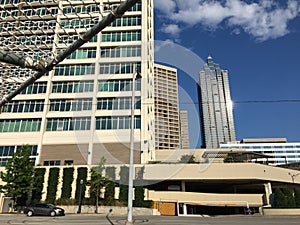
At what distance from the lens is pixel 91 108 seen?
40781 mm

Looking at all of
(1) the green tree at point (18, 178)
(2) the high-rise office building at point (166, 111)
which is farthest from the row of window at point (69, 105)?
(1) the green tree at point (18, 178)

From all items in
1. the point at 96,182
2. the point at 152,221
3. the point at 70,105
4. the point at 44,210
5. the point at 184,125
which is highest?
the point at 70,105

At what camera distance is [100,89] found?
1649 inches

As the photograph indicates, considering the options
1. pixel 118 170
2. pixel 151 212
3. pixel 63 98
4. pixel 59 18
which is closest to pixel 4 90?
pixel 59 18

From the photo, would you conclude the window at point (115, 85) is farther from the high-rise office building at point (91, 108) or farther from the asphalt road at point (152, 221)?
the asphalt road at point (152, 221)

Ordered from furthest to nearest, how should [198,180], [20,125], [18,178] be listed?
[20,125] < [198,180] < [18,178]

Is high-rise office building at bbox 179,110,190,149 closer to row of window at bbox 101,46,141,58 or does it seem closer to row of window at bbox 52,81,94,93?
row of window at bbox 101,46,141,58

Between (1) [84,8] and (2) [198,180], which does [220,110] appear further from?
(1) [84,8]

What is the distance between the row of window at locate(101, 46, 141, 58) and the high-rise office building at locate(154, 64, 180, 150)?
795 cm

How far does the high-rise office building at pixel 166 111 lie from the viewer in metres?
43.5

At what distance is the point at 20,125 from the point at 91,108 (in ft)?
36.2

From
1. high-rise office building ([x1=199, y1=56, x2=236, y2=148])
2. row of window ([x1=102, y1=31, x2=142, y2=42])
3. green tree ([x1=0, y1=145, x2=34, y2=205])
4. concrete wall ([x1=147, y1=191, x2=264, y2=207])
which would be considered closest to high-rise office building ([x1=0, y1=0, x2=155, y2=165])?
row of window ([x1=102, y1=31, x2=142, y2=42])

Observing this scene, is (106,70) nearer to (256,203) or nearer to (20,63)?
(256,203)

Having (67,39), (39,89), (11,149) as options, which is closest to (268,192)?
(11,149)
